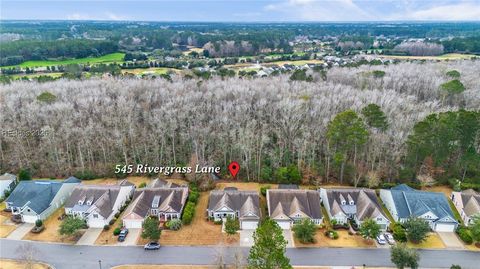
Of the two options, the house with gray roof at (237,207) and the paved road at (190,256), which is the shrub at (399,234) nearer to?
the paved road at (190,256)

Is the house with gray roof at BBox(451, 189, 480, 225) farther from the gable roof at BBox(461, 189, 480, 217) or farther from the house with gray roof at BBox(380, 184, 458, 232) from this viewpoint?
the house with gray roof at BBox(380, 184, 458, 232)

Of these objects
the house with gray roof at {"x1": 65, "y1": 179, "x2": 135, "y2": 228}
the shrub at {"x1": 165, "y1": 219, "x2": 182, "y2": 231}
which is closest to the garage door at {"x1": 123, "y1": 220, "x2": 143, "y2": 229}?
the house with gray roof at {"x1": 65, "y1": 179, "x2": 135, "y2": 228}

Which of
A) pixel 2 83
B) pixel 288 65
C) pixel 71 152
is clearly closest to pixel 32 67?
pixel 2 83

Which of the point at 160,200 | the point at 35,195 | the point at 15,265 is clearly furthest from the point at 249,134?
the point at 15,265

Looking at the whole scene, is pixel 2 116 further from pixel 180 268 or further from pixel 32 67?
pixel 32 67

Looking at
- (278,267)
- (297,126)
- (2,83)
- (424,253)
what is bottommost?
(424,253)

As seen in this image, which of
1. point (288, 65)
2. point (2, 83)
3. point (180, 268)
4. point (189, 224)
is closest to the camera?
point (180, 268)

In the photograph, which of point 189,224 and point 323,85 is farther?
point 323,85
